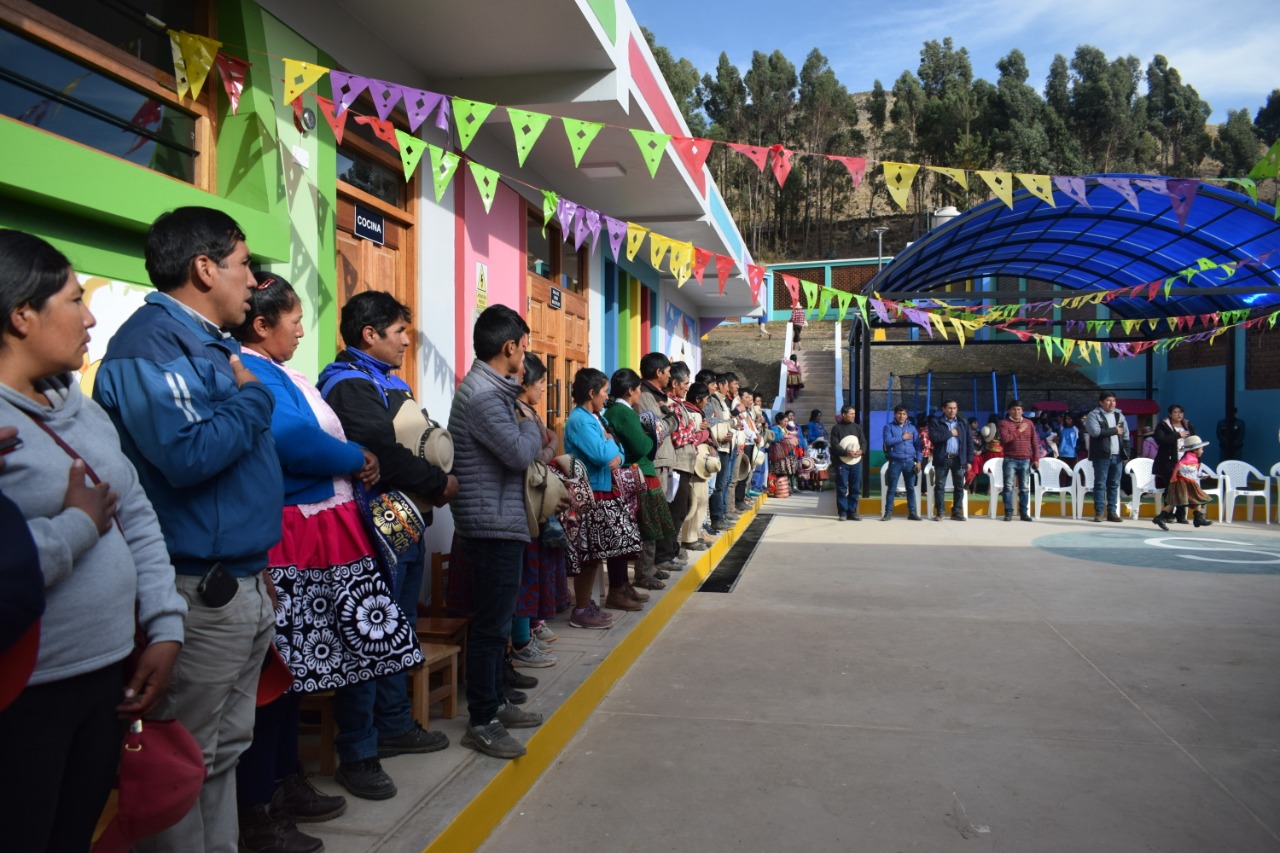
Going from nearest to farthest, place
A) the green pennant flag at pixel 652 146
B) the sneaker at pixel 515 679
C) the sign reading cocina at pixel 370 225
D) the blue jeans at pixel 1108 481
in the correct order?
the sneaker at pixel 515 679, the sign reading cocina at pixel 370 225, the green pennant flag at pixel 652 146, the blue jeans at pixel 1108 481

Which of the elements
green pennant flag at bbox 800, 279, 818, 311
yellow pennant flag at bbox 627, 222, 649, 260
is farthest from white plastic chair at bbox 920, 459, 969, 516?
yellow pennant flag at bbox 627, 222, 649, 260

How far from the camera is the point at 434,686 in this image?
4.05 metres

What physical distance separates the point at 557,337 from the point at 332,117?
157 inches

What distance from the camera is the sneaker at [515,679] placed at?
416 centimetres

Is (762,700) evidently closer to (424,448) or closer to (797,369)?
(424,448)

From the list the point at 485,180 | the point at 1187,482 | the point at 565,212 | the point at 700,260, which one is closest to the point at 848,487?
the point at 1187,482

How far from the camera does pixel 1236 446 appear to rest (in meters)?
16.0

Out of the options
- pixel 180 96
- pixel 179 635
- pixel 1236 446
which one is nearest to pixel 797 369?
pixel 1236 446

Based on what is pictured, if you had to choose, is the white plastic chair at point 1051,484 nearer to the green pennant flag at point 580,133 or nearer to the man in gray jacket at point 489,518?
the green pennant flag at point 580,133

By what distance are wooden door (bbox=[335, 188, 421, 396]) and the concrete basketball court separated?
8.37 ft

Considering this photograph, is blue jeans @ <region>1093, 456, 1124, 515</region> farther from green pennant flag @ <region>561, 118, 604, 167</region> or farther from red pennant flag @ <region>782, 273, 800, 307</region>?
green pennant flag @ <region>561, 118, 604, 167</region>

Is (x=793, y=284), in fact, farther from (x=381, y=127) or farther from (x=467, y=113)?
(x=381, y=127)

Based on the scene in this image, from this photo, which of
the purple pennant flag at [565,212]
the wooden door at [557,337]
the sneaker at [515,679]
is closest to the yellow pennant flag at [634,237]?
the purple pennant flag at [565,212]

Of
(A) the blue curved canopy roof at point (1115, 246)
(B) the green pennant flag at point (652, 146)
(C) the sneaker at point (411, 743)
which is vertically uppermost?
(A) the blue curved canopy roof at point (1115, 246)
